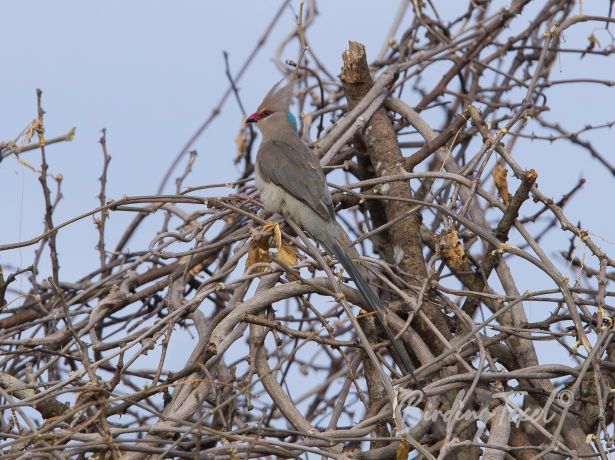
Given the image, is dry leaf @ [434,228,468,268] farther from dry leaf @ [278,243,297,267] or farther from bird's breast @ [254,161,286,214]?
bird's breast @ [254,161,286,214]

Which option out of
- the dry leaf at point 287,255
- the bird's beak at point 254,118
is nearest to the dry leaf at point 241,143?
the bird's beak at point 254,118

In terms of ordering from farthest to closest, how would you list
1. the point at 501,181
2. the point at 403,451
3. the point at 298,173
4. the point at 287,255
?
the point at 298,173, the point at 501,181, the point at 287,255, the point at 403,451

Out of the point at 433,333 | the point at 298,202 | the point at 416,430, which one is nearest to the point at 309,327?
the point at 298,202

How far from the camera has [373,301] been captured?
3545 mm

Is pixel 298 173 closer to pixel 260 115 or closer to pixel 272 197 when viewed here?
pixel 272 197

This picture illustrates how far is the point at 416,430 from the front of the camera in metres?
3.25

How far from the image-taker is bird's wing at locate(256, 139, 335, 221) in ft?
13.8

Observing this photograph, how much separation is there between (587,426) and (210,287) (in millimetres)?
1601

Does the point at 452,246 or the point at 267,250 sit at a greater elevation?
the point at 267,250

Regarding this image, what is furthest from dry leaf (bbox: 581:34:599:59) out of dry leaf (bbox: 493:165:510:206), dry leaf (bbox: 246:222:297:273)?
dry leaf (bbox: 246:222:297:273)

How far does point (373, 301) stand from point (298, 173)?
3.26ft

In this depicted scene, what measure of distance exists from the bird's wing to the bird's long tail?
1.15 feet

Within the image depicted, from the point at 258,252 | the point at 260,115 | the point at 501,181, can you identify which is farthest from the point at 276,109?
the point at 258,252

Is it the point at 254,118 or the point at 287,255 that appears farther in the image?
the point at 254,118
